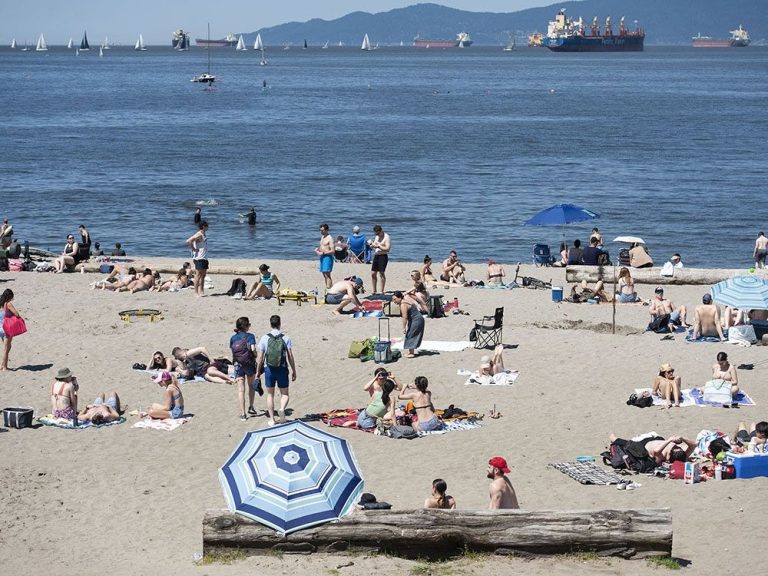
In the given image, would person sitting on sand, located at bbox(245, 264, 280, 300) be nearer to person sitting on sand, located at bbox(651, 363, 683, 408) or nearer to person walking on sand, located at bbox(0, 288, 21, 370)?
person walking on sand, located at bbox(0, 288, 21, 370)

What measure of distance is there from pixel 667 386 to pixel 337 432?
4482 mm

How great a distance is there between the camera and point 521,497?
12570 mm

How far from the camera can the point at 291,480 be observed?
10.2 metres

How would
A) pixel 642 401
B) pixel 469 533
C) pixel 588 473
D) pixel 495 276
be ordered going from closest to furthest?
1. pixel 469 533
2. pixel 588 473
3. pixel 642 401
4. pixel 495 276

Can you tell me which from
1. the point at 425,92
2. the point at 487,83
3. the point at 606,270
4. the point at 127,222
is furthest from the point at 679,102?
the point at 606,270

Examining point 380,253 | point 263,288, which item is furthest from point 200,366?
point 380,253

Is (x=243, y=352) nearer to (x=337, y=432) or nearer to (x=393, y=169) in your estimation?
(x=337, y=432)

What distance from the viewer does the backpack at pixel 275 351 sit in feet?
46.8

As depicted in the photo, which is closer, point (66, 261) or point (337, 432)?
point (337, 432)

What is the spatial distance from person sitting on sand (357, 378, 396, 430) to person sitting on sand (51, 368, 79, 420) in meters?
3.60

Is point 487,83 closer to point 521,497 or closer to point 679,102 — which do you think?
point 679,102

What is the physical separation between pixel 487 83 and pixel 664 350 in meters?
137

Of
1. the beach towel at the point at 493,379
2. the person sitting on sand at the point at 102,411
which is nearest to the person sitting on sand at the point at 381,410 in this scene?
the beach towel at the point at 493,379

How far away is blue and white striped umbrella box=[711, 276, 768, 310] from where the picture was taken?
1784cm
